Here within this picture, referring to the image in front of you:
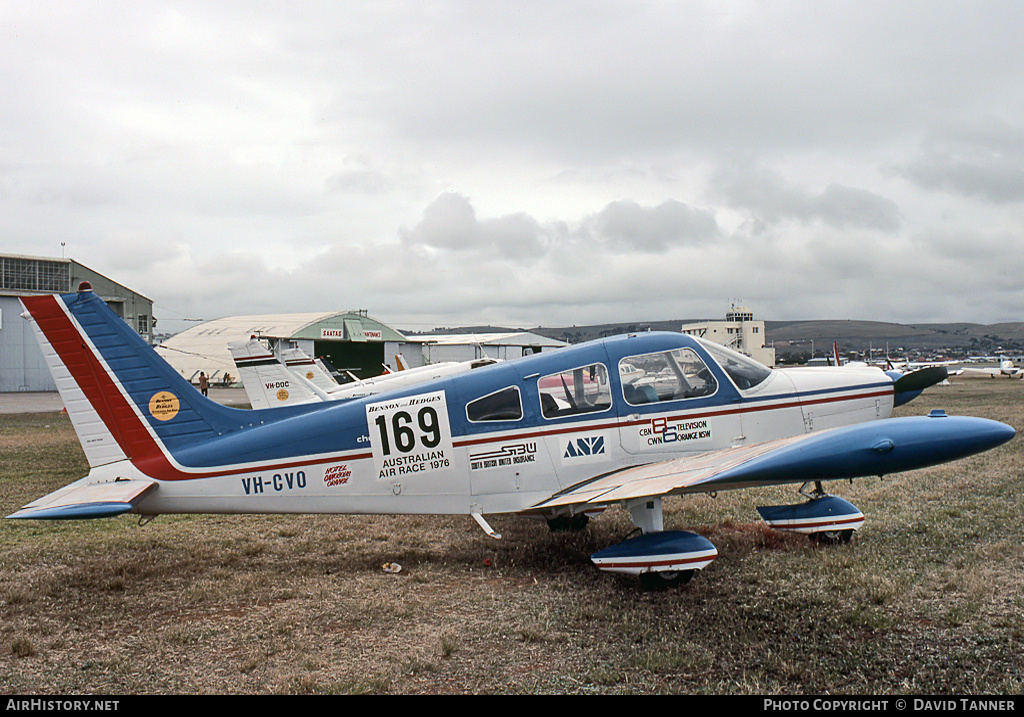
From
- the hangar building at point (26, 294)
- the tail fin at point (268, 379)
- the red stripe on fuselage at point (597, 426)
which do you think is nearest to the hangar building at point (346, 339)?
the hangar building at point (26, 294)

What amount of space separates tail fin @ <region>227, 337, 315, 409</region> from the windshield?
30.6 feet

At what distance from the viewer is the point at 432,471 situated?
6.56m

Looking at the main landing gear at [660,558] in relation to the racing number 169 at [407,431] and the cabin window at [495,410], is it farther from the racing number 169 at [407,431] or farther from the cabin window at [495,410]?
the racing number 169 at [407,431]

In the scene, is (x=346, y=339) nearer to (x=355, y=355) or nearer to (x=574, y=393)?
(x=355, y=355)

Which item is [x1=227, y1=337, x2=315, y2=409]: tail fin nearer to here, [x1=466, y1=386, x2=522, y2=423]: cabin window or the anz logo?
[x1=466, y1=386, x2=522, y2=423]: cabin window

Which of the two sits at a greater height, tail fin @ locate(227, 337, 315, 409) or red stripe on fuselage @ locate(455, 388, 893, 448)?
tail fin @ locate(227, 337, 315, 409)

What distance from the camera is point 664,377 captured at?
6691 millimetres

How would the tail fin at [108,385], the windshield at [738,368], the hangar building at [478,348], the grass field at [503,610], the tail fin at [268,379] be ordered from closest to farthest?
1. the grass field at [503,610]
2. the tail fin at [108,385]
3. the windshield at [738,368]
4. the tail fin at [268,379]
5. the hangar building at [478,348]

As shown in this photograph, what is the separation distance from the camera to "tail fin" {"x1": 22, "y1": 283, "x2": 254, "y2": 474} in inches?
252

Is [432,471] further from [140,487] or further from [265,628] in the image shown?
[140,487]

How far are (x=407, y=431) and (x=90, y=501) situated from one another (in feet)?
9.09

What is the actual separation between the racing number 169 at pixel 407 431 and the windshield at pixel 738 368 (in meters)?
2.88

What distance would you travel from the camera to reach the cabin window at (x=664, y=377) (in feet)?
21.7

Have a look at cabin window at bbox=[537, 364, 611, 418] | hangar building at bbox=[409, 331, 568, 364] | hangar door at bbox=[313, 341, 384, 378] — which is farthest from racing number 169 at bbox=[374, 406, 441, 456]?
hangar building at bbox=[409, 331, 568, 364]
